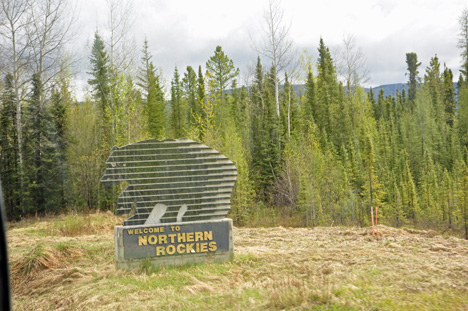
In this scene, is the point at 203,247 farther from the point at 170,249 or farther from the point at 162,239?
the point at 162,239

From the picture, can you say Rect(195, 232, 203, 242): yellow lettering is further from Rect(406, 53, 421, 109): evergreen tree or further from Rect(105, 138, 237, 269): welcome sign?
Rect(406, 53, 421, 109): evergreen tree

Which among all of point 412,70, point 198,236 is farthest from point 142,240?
point 412,70

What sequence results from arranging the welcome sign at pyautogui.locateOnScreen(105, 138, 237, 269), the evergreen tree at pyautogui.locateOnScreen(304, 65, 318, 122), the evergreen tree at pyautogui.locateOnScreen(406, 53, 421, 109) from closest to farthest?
the welcome sign at pyautogui.locateOnScreen(105, 138, 237, 269)
the evergreen tree at pyautogui.locateOnScreen(304, 65, 318, 122)
the evergreen tree at pyautogui.locateOnScreen(406, 53, 421, 109)

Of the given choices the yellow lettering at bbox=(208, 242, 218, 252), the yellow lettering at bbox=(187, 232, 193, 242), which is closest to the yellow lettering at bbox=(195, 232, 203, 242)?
the yellow lettering at bbox=(187, 232, 193, 242)

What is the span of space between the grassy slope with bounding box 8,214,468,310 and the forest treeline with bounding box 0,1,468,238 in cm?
1210

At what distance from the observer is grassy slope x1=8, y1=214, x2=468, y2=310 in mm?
5785

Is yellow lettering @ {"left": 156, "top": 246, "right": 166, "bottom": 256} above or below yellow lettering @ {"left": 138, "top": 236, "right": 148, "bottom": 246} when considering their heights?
below

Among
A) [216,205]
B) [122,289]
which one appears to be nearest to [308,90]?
[216,205]

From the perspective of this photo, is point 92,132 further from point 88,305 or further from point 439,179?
point 439,179

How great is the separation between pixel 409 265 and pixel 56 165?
2593cm

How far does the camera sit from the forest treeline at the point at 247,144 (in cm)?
2453

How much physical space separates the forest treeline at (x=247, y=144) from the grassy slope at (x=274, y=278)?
12.1m

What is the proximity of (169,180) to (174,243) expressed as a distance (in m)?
1.51

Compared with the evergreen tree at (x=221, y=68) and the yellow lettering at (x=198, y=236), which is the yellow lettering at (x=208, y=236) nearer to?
the yellow lettering at (x=198, y=236)
